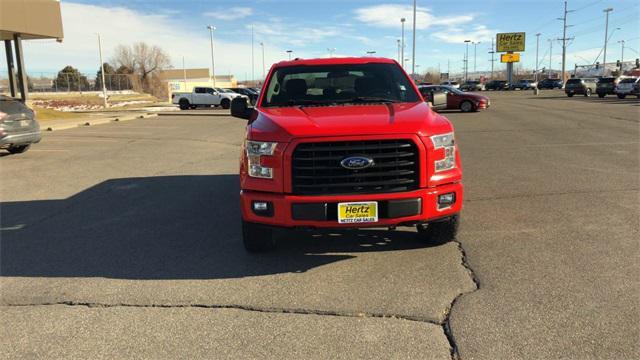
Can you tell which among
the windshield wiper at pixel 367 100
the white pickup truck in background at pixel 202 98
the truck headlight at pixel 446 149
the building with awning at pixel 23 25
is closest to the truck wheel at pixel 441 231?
the truck headlight at pixel 446 149

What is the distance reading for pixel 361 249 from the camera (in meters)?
5.16

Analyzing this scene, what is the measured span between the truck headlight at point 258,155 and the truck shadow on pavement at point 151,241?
0.91 metres


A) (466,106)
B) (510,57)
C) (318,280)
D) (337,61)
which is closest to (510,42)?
(510,57)

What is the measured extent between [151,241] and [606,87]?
1683 inches

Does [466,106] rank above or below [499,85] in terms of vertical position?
below

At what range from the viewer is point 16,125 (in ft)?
39.0

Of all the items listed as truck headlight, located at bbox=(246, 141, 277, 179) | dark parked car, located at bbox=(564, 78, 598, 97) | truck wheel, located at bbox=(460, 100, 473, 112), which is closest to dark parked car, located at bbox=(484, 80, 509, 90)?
dark parked car, located at bbox=(564, 78, 598, 97)

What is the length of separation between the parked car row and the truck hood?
3781 cm

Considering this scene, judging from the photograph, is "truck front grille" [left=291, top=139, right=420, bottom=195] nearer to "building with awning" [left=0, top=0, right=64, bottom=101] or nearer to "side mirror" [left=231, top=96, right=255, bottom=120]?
"side mirror" [left=231, top=96, right=255, bottom=120]

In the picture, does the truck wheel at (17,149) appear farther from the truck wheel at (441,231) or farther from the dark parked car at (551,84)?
the dark parked car at (551,84)

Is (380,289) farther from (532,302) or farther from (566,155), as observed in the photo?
(566,155)

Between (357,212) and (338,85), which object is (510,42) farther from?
(357,212)

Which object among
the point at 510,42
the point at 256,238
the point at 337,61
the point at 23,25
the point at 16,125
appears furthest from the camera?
the point at 510,42

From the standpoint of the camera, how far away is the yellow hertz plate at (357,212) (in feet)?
14.0
